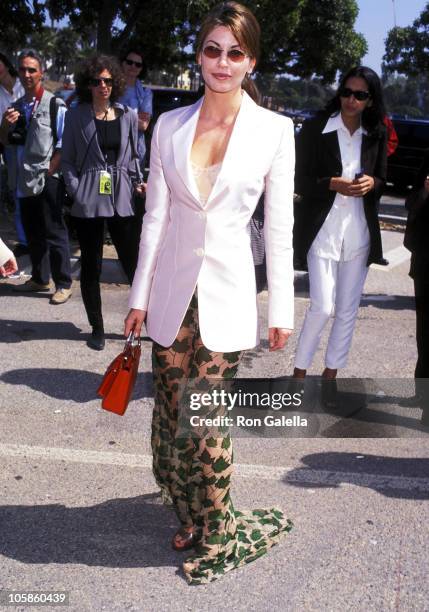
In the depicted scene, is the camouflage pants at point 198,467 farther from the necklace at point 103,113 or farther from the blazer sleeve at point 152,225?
the necklace at point 103,113

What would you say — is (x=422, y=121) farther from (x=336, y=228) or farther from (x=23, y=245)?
(x=336, y=228)

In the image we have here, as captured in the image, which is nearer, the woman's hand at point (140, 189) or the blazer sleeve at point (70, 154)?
the blazer sleeve at point (70, 154)

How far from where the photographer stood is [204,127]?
11.2 ft

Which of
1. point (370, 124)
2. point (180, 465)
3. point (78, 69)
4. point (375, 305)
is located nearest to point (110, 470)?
point (180, 465)

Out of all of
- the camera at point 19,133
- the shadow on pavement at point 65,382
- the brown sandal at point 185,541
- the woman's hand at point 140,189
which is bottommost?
the shadow on pavement at point 65,382

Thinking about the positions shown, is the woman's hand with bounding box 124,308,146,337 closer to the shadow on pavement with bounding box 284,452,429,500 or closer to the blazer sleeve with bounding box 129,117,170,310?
the blazer sleeve with bounding box 129,117,170,310

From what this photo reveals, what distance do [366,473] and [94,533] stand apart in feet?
5.12

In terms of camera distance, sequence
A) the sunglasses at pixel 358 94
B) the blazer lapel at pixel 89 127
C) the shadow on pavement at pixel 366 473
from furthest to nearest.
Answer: the blazer lapel at pixel 89 127 → the sunglasses at pixel 358 94 → the shadow on pavement at pixel 366 473

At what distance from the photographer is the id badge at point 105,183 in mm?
6195

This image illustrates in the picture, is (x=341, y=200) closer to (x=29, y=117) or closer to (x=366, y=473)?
(x=366, y=473)

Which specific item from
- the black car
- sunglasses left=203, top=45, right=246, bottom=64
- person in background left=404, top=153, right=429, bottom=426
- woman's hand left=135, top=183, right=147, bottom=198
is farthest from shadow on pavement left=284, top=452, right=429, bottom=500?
the black car

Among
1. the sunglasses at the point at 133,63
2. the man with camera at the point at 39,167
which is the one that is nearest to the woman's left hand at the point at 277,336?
the man with camera at the point at 39,167

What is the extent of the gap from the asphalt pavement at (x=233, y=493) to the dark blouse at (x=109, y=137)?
1.46 meters

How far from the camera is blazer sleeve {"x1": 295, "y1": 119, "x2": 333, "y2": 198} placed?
5129 mm
